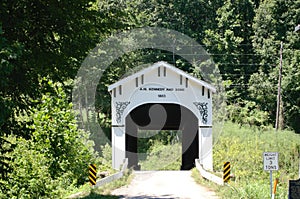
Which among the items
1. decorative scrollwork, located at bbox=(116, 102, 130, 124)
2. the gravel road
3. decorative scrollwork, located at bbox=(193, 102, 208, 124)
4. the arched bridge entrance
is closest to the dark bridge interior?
the arched bridge entrance

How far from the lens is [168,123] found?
29.1m

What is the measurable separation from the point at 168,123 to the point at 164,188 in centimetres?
1285

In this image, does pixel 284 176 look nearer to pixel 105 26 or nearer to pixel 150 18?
pixel 105 26

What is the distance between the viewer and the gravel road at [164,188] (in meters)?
14.5

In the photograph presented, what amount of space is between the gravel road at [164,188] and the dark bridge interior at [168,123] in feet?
18.6

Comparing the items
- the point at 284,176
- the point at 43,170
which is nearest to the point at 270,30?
the point at 284,176

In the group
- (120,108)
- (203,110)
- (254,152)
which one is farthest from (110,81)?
(254,152)

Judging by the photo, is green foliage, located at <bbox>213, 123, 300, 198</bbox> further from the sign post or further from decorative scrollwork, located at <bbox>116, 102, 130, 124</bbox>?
the sign post

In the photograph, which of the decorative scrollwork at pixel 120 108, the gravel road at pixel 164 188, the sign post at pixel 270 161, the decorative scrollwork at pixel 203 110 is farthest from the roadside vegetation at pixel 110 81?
the decorative scrollwork at pixel 203 110

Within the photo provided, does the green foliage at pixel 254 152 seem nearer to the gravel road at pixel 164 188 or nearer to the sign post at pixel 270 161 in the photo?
the gravel road at pixel 164 188

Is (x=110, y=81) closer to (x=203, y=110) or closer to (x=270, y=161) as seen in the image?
(x=203, y=110)

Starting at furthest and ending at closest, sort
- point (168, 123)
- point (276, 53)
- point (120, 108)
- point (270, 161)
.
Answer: point (276, 53)
point (168, 123)
point (120, 108)
point (270, 161)

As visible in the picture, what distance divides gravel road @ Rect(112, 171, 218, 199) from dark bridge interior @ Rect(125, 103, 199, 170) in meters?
5.67

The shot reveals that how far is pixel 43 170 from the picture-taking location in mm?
13734
